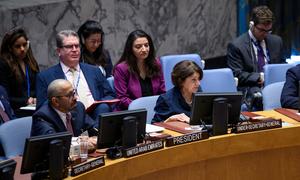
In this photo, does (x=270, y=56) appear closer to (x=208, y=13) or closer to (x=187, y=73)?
(x=187, y=73)

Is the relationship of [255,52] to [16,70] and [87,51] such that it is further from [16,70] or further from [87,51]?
[16,70]

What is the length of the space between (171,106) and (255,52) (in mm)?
2091

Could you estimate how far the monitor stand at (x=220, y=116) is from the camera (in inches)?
154

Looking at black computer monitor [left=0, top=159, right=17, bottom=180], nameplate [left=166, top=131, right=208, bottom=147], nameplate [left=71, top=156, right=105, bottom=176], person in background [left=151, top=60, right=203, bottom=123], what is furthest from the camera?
person in background [left=151, top=60, right=203, bottom=123]

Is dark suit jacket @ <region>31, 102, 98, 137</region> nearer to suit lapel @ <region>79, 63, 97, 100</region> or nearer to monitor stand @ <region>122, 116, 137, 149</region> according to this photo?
monitor stand @ <region>122, 116, 137, 149</region>

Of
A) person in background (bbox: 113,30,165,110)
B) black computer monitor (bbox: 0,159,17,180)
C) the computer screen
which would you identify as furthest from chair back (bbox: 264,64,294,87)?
black computer monitor (bbox: 0,159,17,180)

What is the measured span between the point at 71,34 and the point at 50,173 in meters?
1.98

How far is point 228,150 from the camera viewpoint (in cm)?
399

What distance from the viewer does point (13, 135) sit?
4109 millimetres

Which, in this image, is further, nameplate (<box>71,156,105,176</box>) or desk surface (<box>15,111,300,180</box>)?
desk surface (<box>15,111,300,180</box>)

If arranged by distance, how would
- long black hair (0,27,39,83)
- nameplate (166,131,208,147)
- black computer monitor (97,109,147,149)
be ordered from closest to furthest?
black computer monitor (97,109,147,149) → nameplate (166,131,208,147) → long black hair (0,27,39,83)

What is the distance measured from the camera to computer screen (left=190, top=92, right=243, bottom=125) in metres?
3.93

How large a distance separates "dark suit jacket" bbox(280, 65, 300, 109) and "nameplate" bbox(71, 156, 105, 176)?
1.96 metres

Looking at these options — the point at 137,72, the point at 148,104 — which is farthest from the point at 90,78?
the point at 148,104
